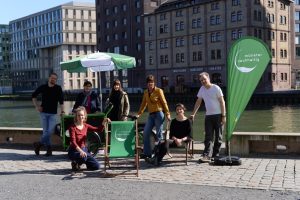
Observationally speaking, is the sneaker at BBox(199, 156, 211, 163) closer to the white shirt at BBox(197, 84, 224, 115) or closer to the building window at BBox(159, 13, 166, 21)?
the white shirt at BBox(197, 84, 224, 115)

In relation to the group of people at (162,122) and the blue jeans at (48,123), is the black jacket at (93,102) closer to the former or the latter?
the group of people at (162,122)

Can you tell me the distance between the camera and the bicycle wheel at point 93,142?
10.6m

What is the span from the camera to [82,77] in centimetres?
13050

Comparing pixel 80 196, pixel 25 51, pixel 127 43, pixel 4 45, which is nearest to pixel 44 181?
pixel 80 196

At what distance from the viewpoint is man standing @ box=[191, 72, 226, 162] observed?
9945 millimetres

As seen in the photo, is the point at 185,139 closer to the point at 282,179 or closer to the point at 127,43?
the point at 282,179

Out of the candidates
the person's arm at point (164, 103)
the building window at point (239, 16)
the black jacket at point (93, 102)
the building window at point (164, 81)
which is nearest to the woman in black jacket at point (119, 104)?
the black jacket at point (93, 102)

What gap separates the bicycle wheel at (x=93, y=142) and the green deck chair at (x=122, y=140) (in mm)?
1027

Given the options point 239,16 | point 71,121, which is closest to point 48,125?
point 71,121

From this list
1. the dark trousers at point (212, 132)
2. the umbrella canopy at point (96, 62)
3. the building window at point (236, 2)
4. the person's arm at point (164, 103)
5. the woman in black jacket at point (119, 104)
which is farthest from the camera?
the building window at point (236, 2)

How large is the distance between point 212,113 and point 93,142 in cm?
282

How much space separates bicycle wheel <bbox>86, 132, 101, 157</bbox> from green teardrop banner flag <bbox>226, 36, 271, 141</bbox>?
10.1ft

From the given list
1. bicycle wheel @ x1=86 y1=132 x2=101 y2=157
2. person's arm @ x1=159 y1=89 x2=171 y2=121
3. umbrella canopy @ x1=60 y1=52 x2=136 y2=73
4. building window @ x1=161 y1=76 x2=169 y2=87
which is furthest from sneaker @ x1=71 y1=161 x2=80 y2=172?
building window @ x1=161 y1=76 x2=169 y2=87

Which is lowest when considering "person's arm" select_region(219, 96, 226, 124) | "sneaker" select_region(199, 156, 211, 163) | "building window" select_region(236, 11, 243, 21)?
"sneaker" select_region(199, 156, 211, 163)
